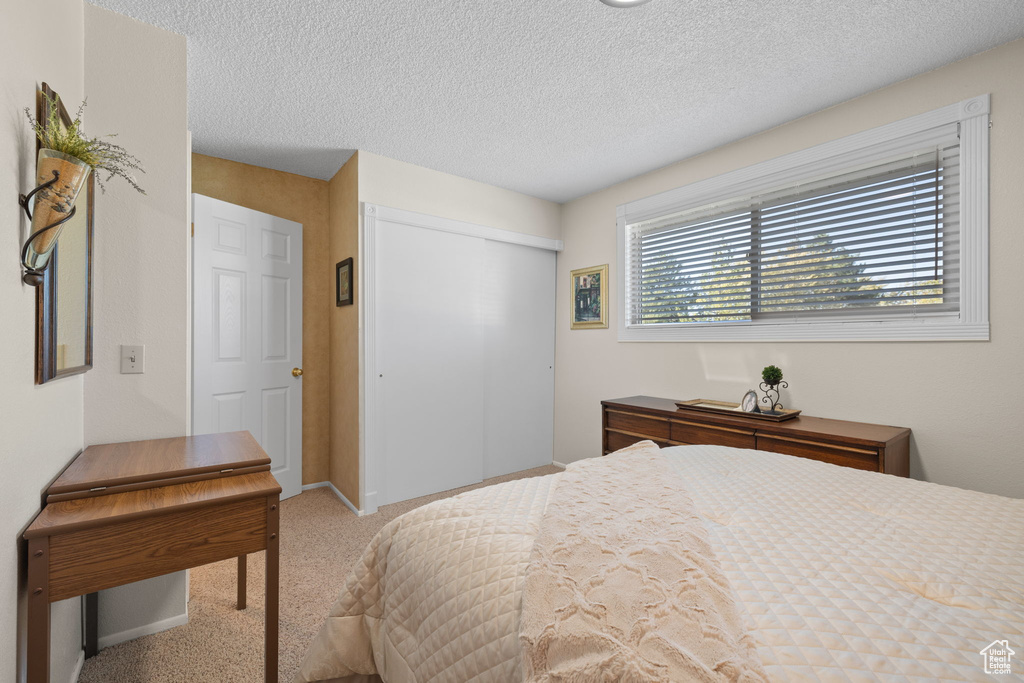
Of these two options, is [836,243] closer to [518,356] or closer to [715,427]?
[715,427]

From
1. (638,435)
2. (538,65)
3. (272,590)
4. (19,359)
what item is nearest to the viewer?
(19,359)

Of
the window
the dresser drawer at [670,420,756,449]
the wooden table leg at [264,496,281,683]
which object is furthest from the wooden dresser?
the wooden table leg at [264,496,281,683]

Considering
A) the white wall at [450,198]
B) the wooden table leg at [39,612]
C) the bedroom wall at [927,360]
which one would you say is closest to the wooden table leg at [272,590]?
the wooden table leg at [39,612]

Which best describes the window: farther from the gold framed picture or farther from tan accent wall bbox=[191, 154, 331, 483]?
tan accent wall bbox=[191, 154, 331, 483]

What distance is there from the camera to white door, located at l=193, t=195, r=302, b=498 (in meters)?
2.96

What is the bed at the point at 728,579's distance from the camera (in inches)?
26.7

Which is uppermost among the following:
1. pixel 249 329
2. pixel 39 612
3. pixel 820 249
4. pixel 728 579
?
pixel 820 249

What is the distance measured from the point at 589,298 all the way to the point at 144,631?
11.0 feet

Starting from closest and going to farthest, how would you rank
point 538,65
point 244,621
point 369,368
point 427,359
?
point 244,621 → point 538,65 → point 369,368 → point 427,359

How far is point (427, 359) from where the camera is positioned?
3.39 metres

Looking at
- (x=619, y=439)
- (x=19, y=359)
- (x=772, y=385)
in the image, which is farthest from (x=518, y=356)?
(x=19, y=359)

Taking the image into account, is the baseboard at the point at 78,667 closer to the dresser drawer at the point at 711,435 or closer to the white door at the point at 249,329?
the white door at the point at 249,329

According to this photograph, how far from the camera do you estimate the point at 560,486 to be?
1.33 metres

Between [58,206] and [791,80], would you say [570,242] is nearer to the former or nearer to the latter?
[791,80]
